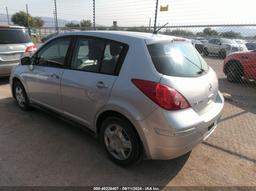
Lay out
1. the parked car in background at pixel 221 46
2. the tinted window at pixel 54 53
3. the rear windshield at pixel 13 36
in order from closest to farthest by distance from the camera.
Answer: the tinted window at pixel 54 53 < the rear windshield at pixel 13 36 < the parked car in background at pixel 221 46

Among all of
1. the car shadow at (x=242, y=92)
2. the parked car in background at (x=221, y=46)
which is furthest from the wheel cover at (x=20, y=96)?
the parked car in background at (x=221, y=46)

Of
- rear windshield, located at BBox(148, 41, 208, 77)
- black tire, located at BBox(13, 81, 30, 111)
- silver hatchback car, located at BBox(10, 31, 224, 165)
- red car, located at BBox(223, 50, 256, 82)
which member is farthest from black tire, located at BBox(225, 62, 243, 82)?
black tire, located at BBox(13, 81, 30, 111)

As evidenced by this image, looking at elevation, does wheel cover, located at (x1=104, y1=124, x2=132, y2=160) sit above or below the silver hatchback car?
below

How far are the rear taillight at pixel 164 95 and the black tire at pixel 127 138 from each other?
0.49 meters

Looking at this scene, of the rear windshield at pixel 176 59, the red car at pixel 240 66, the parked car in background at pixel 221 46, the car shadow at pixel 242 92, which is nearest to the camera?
the rear windshield at pixel 176 59

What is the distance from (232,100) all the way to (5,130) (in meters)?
5.20

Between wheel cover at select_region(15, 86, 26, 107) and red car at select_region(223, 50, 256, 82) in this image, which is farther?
red car at select_region(223, 50, 256, 82)

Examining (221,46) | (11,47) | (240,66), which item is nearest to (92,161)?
(11,47)

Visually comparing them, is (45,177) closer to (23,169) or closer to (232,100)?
(23,169)

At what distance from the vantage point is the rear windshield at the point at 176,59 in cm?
289

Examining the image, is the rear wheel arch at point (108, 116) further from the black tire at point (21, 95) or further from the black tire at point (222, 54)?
the black tire at point (222, 54)

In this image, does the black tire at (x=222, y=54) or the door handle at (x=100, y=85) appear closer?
the door handle at (x=100, y=85)

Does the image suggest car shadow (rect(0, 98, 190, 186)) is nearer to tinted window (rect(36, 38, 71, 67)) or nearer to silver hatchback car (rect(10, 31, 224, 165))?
silver hatchback car (rect(10, 31, 224, 165))

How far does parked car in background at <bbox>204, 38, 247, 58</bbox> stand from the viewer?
1783 cm
